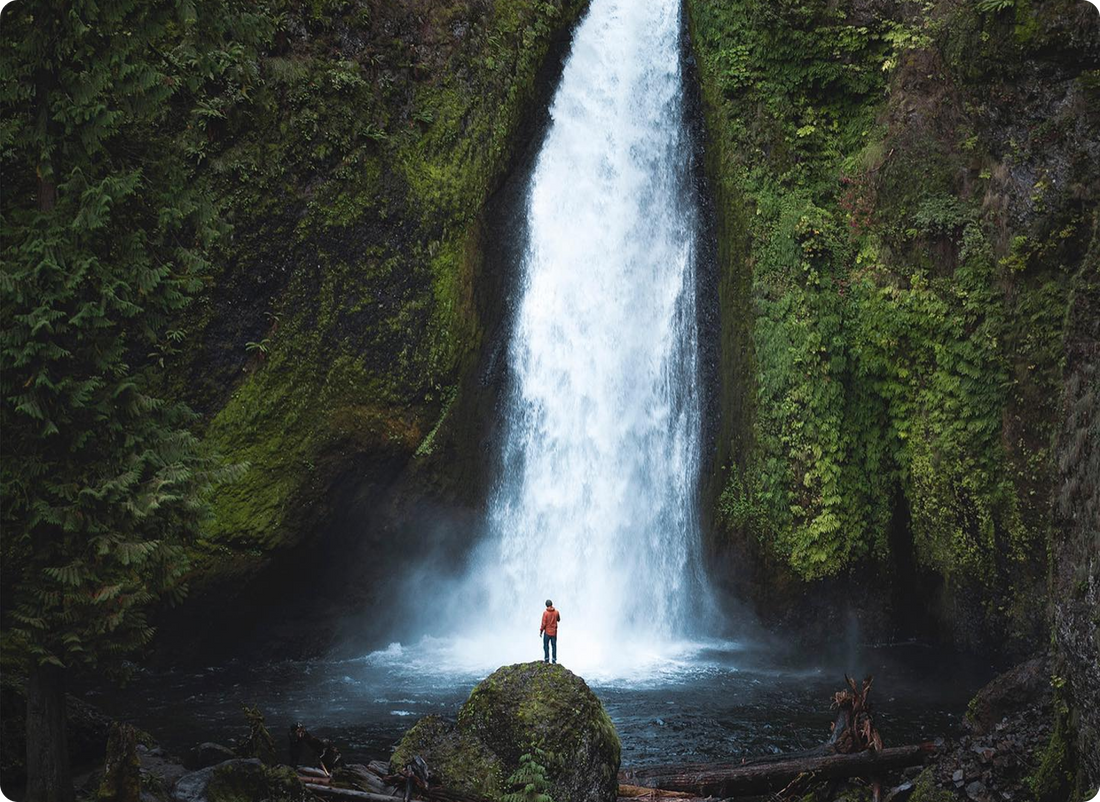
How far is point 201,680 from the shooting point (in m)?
16.0

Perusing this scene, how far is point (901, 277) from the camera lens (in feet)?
56.2

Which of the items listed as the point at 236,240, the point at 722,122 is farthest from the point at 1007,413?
the point at 236,240

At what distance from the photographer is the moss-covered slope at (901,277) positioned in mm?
14930

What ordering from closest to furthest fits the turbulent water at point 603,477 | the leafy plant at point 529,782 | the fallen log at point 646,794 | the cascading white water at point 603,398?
the leafy plant at point 529,782, the fallen log at point 646,794, the turbulent water at point 603,477, the cascading white water at point 603,398

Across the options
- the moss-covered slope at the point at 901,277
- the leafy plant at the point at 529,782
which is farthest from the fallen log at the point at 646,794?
the moss-covered slope at the point at 901,277

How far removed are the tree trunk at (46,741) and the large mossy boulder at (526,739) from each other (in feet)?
9.48

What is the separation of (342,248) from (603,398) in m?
5.77

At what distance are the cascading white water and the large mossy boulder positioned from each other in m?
8.52

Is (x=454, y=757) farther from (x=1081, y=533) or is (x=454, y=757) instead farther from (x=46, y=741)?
(x=1081, y=533)

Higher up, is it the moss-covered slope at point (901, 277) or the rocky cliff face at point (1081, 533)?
the moss-covered slope at point (901, 277)

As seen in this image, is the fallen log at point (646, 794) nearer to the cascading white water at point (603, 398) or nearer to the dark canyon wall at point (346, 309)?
the cascading white water at point (603, 398)

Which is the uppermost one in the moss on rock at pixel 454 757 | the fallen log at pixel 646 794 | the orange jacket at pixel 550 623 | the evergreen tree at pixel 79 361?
the evergreen tree at pixel 79 361

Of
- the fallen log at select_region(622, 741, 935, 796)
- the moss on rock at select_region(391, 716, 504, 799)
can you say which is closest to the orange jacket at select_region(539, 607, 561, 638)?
the fallen log at select_region(622, 741, 935, 796)

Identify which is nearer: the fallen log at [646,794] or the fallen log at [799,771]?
the fallen log at [646,794]
